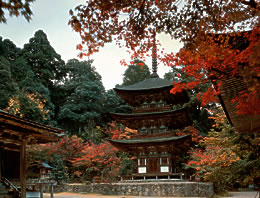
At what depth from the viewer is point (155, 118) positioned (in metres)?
22.1

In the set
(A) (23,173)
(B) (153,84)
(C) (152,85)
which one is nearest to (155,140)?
(C) (152,85)

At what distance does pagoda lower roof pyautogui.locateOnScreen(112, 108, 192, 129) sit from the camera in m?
21.5

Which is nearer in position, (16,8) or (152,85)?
(16,8)

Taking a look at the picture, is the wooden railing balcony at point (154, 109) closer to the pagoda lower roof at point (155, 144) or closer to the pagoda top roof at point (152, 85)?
the pagoda top roof at point (152, 85)

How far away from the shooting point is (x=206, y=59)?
5312mm

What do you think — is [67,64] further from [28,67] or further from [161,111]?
[161,111]

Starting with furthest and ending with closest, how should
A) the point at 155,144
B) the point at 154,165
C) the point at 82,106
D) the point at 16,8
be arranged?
1. the point at 82,106
2. the point at 154,165
3. the point at 155,144
4. the point at 16,8

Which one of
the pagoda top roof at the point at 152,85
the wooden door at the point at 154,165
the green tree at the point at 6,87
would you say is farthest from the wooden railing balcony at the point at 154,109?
the green tree at the point at 6,87

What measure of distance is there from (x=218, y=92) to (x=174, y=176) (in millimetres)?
16500

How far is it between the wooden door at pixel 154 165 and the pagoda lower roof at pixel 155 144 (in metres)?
0.88

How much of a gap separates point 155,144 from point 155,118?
2.36 metres

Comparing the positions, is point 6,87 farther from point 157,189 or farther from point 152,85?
point 157,189

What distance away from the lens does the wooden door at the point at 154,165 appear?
21.2m

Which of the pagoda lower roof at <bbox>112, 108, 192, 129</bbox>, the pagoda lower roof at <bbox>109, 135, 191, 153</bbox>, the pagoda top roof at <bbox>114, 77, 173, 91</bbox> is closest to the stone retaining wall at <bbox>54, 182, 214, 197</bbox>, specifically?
the pagoda lower roof at <bbox>109, 135, 191, 153</bbox>
